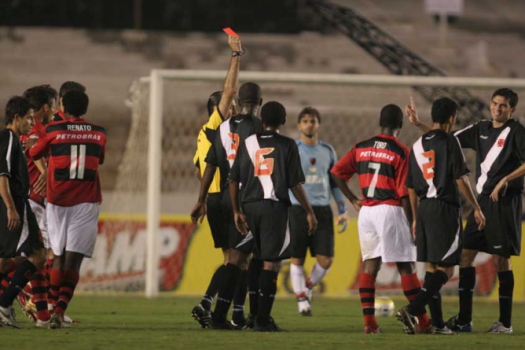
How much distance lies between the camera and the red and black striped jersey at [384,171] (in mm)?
8148

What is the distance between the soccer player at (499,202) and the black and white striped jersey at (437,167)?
0.30m

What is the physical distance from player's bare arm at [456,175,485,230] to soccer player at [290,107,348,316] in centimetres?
298

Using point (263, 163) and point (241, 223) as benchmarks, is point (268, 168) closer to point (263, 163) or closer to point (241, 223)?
point (263, 163)

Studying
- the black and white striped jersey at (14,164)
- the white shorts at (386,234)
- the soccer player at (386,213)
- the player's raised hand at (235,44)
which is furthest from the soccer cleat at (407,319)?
the black and white striped jersey at (14,164)

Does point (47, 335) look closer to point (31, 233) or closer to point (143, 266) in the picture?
point (31, 233)

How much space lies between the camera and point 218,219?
867 cm

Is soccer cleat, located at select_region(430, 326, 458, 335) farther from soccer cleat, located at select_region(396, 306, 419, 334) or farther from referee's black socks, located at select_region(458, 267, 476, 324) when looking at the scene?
referee's black socks, located at select_region(458, 267, 476, 324)

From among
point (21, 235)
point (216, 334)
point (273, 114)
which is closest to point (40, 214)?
point (21, 235)

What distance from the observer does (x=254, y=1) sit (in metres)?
25.7

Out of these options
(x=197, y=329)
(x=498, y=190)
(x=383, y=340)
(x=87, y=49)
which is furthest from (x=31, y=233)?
(x=87, y=49)

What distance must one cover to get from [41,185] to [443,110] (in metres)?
3.41

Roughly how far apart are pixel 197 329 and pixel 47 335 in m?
1.41

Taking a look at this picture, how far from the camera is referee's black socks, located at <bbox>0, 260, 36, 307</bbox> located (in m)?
8.08

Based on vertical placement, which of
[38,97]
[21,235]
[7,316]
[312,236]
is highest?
[38,97]
